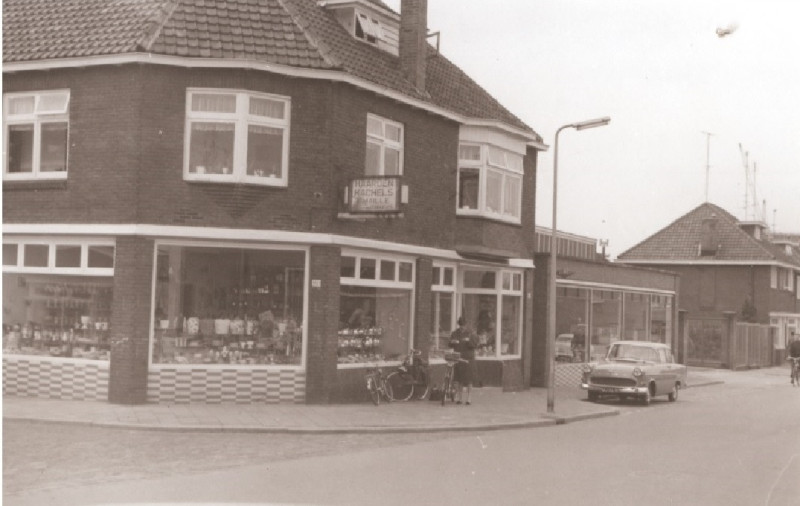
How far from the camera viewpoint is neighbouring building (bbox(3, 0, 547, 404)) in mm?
17188

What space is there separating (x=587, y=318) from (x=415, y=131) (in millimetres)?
11796

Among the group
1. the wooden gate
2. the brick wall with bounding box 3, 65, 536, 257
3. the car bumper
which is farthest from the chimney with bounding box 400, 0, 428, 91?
the wooden gate

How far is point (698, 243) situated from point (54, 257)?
4194 cm

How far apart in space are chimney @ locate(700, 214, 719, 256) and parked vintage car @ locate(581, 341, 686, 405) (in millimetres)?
28235

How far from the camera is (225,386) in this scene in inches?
689

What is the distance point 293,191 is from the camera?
18.0 meters

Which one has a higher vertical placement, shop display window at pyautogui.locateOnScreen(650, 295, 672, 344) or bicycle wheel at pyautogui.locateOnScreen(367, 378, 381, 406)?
shop display window at pyautogui.locateOnScreen(650, 295, 672, 344)

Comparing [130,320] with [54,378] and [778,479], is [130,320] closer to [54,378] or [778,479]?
[54,378]

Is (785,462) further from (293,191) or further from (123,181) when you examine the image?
(123,181)

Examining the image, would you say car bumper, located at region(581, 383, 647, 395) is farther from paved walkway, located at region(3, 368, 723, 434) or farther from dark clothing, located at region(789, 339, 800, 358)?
dark clothing, located at region(789, 339, 800, 358)

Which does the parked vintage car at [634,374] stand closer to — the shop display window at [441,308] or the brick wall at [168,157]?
the shop display window at [441,308]

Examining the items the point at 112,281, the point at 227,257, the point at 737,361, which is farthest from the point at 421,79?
the point at 737,361

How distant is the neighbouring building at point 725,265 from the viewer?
50.9 m

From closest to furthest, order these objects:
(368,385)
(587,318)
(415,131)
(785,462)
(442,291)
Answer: (785,462), (368,385), (415,131), (442,291), (587,318)
